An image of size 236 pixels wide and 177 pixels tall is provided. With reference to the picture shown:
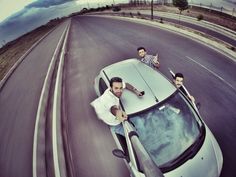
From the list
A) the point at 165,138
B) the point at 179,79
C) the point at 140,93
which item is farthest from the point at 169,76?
the point at 165,138

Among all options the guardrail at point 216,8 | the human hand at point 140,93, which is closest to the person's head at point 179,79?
the human hand at point 140,93

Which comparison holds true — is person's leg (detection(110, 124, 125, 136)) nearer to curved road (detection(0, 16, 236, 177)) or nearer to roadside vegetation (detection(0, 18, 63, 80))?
curved road (detection(0, 16, 236, 177))

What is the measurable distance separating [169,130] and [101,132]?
3.20 metres

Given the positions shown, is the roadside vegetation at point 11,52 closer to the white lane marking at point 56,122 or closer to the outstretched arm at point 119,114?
the white lane marking at point 56,122

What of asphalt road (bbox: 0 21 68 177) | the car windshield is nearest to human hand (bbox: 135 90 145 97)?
the car windshield

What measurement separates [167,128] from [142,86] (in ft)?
4.13

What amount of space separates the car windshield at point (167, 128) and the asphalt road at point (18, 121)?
370 cm

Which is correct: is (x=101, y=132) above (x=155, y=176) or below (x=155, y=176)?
below

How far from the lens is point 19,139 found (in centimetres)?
849

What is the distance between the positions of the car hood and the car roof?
1358 mm

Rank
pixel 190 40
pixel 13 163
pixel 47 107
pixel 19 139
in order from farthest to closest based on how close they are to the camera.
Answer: pixel 190 40 → pixel 47 107 → pixel 19 139 → pixel 13 163

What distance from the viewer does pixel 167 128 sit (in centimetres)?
497

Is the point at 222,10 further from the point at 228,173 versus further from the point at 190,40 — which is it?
the point at 228,173

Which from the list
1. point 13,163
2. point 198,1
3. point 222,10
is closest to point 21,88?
point 13,163
